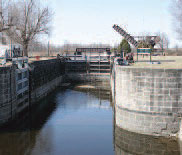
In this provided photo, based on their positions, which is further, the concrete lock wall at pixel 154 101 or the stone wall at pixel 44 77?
the stone wall at pixel 44 77

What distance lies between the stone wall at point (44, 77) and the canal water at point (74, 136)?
256 centimetres

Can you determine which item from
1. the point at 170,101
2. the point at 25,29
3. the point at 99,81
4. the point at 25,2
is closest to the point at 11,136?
the point at 170,101

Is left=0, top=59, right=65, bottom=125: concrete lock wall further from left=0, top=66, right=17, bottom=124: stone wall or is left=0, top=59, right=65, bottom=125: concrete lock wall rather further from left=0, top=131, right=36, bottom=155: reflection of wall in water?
left=0, top=131, right=36, bottom=155: reflection of wall in water

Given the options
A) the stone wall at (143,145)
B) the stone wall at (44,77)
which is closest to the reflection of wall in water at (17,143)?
the stone wall at (143,145)

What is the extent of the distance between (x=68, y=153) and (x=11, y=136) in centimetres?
356

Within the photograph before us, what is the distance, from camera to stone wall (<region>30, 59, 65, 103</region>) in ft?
67.6

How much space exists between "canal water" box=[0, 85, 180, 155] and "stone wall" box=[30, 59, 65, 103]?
2563 mm

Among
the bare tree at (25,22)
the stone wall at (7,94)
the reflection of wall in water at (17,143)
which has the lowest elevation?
the reflection of wall in water at (17,143)

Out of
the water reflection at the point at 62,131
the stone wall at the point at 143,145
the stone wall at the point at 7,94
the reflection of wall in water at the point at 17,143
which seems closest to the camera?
the stone wall at the point at 143,145

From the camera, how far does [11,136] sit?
41.2ft

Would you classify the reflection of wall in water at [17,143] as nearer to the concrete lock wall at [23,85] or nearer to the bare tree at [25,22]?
the concrete lock wall at [23,85]

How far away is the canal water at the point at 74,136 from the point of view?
1110 cm

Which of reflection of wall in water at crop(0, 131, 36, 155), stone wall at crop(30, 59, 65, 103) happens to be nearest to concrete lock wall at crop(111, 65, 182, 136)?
reflection of wall in water at crop(0, 131, 36, 155)

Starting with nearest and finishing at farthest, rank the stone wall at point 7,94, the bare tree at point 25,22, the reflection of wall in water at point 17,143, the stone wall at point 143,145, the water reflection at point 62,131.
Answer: the stone wall at point 143,145 < the reflection of wall in water at point 17,143 < the water reflection at point 62,131 < the stone wall at point 7,94 < the bare tree at point 25,22
